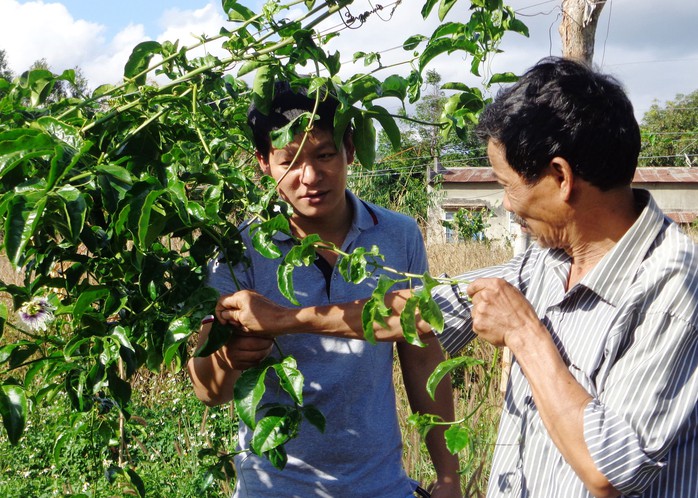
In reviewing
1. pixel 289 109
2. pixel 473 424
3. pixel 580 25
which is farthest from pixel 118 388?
pixel 580 25

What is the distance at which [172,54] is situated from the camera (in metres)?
1.56

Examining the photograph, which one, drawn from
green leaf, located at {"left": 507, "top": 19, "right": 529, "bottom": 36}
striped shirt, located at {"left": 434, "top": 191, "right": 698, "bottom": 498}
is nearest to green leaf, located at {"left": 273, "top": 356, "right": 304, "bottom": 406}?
striped shirt, located at {"left": 434, "top": 191, "right": 698, "bottom": 498}

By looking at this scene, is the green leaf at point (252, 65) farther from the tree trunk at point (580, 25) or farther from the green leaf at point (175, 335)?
the tree trunk at point (580, 25)

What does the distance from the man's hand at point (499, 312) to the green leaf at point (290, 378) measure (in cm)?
35

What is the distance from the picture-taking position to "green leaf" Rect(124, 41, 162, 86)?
157 centimetres

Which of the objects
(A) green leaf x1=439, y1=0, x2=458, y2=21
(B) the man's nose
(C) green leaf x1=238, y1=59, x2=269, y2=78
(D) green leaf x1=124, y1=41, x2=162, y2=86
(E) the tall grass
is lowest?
(E) the tall grass

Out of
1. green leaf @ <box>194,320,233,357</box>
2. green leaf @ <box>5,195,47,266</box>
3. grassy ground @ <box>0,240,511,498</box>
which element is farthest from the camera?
grassy ground @ <box>0,240,511,498</box>

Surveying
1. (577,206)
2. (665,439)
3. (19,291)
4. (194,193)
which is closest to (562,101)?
(577,206)

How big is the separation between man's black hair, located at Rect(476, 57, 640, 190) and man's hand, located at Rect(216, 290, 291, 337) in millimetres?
550

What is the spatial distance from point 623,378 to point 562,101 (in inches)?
19.6

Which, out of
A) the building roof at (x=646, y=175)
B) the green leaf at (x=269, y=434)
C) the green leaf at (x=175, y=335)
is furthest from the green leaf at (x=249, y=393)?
the building roof at (x=646, y=175)

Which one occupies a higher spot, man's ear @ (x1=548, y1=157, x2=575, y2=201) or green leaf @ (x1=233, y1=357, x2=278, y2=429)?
man's ear @ (x1=548, y1=157, x2=575, y2=201)

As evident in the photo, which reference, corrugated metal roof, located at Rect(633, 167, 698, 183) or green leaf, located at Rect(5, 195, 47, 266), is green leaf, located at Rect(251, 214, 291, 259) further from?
corrugated metal roof, located at Rect(633, 167, 698, 183)

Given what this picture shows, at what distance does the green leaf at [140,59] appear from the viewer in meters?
1.57
